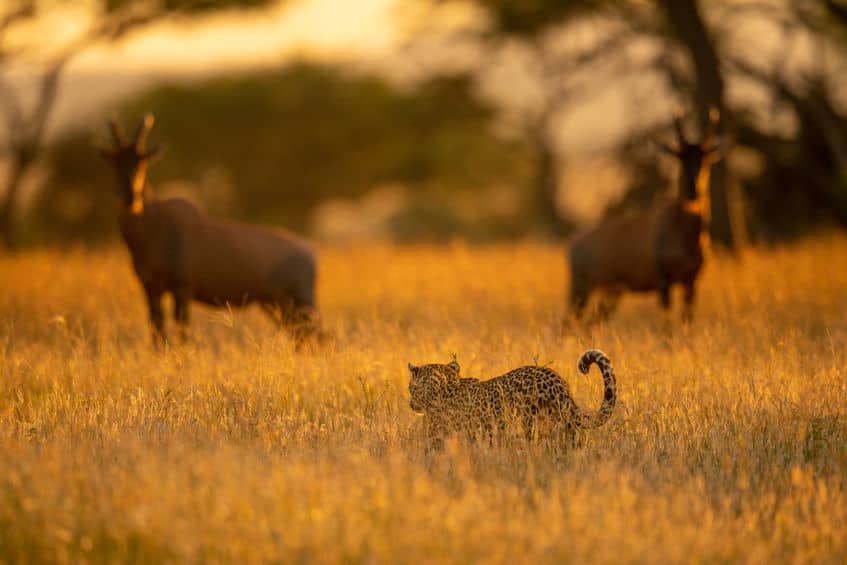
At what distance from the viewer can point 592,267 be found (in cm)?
1267

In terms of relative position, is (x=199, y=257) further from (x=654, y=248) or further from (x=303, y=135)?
(x=303, y=135)

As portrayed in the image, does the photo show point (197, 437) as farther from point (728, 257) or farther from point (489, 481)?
point (728, 257)

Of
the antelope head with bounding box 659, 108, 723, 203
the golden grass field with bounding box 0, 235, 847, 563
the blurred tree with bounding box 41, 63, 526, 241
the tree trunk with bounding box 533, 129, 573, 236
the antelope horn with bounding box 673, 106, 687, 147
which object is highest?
the blurred tree with bounding box 41, 63, 526, 241

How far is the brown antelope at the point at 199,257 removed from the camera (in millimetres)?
11250

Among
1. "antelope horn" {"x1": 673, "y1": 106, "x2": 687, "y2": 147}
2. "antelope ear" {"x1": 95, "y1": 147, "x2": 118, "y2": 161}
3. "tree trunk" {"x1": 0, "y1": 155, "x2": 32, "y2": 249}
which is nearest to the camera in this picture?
"antelope ear" {"x1": 95, "y1": 147, "x2": 118, "y2": 161}

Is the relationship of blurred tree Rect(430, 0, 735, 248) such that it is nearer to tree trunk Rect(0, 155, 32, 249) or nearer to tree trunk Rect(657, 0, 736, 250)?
tree trunk Rect(657, 0, 736, 250)

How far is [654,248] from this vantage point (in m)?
12.3

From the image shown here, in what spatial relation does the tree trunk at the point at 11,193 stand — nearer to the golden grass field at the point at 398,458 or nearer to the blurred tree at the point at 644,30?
the blurred tree at the point at 644,30

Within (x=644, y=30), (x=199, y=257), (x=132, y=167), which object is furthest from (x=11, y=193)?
(x=199, y=257)

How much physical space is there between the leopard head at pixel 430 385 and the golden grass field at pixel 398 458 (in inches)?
7.5

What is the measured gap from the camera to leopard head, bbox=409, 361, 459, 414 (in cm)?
684

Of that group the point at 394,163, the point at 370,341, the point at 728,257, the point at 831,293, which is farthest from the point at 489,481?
the point at 394,163

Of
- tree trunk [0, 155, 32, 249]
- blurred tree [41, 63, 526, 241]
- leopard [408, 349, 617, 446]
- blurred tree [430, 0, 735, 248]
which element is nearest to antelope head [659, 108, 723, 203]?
blurred tree [430, 0, 735, 248]

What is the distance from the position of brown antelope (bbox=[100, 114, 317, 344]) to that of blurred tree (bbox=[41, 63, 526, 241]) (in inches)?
1128
